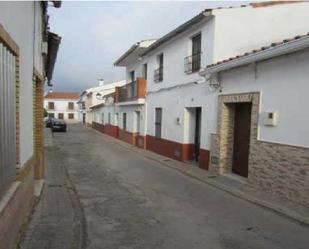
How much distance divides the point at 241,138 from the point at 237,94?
1.37m

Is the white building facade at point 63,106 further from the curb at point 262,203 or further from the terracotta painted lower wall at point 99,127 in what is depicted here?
the curb at point 262,203

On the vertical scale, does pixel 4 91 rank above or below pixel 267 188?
above

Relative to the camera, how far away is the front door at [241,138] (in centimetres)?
1142

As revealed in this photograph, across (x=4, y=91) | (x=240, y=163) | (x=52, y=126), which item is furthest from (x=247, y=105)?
(x=52, y=126)

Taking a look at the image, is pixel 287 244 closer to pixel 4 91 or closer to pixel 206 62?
pixel 4 91

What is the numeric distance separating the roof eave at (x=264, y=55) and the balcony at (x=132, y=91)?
979cm

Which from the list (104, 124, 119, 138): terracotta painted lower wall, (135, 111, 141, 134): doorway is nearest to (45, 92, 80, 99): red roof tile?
(104, 124, 119, 138): terracotta painted lower wall

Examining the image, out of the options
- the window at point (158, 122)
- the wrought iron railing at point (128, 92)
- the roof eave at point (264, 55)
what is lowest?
the window at point (158, 122)

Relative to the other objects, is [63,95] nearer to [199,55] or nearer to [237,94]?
[199,55]

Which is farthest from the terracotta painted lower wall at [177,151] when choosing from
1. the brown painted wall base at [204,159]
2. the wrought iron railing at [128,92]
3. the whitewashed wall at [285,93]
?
the wrought iron railing at [128,92]

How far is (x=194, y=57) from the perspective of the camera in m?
14.8

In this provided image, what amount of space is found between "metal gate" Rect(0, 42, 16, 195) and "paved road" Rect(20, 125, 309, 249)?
134 cm

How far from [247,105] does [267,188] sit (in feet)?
9.30

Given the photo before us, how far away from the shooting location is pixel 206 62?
Result: 1346 centimetres
